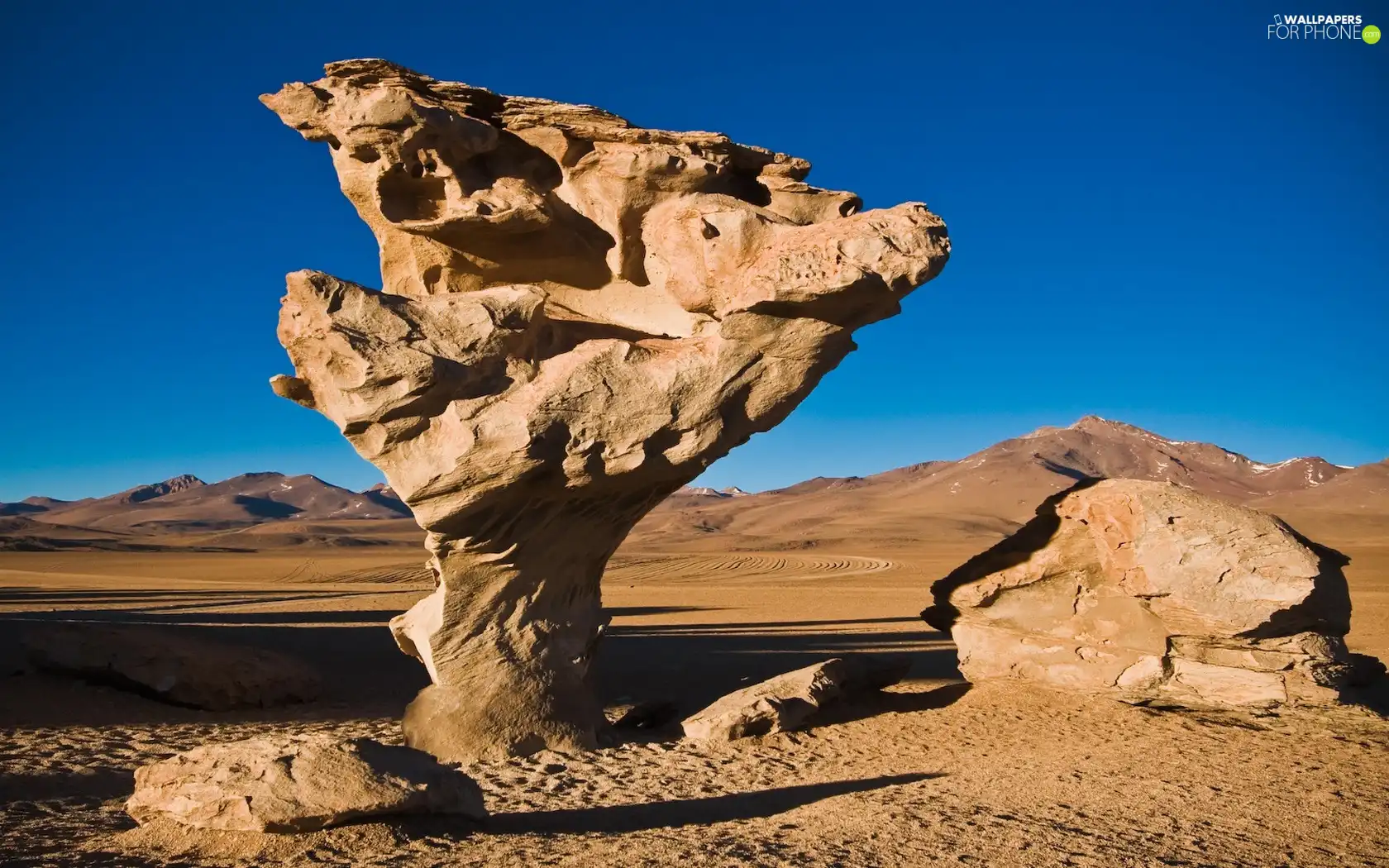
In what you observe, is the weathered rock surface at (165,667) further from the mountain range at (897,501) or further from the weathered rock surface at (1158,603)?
the mountain range at (897,501)

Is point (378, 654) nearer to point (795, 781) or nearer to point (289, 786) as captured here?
point (795, 781)

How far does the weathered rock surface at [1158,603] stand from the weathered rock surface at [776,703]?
1.94 metres

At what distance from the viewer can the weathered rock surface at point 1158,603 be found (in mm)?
8867

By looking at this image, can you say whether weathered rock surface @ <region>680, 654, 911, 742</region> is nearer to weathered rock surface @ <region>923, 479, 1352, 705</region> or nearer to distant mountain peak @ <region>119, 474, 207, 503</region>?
weathered rock surface @ <region>923, 479, 1352, 705</region>

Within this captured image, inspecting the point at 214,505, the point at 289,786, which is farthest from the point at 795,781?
the point at 214,505

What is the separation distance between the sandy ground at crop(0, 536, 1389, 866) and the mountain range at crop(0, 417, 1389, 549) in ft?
119

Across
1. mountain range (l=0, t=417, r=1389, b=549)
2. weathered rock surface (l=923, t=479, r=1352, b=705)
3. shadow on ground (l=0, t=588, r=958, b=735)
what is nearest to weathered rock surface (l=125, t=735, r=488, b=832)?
shadow on ground (l=0, t=588, r=958, b=735)

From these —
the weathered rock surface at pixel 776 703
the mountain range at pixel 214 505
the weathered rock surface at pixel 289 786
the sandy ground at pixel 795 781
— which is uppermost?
the mountain range at pixel 214 505

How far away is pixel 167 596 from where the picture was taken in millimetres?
27547

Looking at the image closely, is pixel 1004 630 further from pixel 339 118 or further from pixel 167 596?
pixel 167 596

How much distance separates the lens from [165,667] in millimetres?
9938

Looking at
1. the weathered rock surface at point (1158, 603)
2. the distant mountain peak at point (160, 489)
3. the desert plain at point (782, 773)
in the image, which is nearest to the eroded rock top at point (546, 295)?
the desert plain at point (782, 773)

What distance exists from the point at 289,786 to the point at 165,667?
599 cm

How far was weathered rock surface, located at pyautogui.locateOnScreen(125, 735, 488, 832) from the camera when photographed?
502 cm
